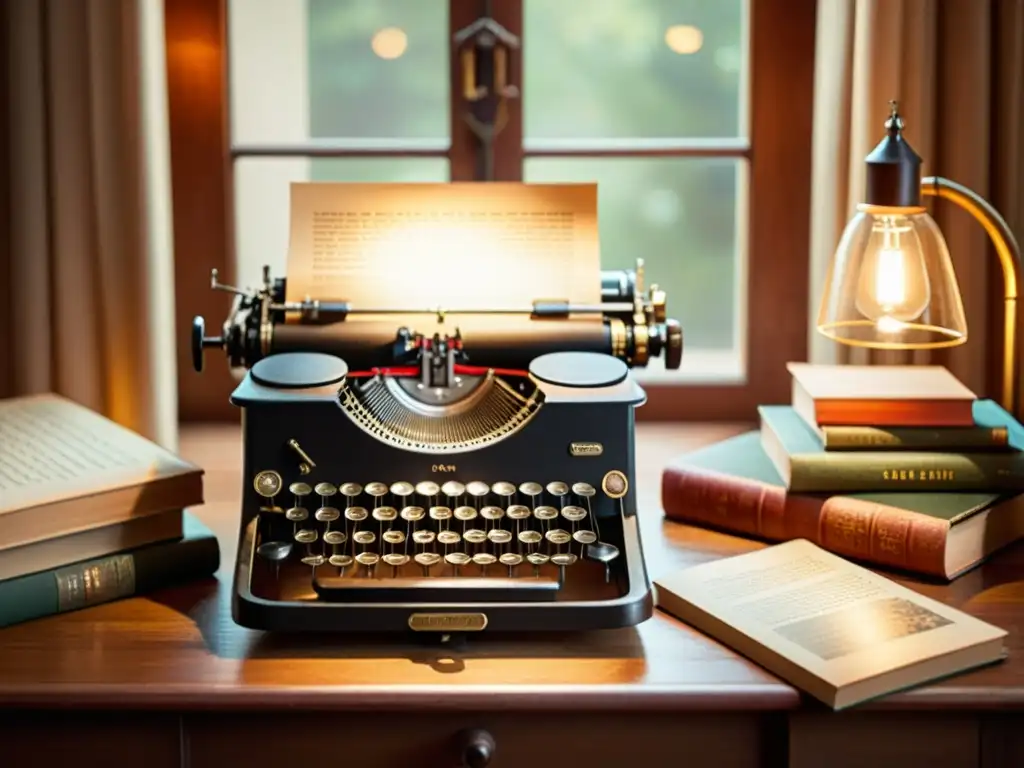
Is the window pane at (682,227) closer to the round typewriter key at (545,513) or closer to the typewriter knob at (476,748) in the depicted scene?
the round typewriter key at (545,513)

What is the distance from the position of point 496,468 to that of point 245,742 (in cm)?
39

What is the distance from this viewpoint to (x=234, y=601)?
4.89 ft

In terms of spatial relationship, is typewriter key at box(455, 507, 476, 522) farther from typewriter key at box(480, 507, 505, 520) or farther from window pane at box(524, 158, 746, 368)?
window pane at box(524, 158, 746, 368)

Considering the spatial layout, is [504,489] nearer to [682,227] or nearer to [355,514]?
[355,514]

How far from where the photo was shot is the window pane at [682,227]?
2451mm

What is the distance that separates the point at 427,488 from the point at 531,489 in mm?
111

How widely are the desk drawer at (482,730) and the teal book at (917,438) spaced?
0.46 m

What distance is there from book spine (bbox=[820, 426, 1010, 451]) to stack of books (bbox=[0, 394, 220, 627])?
75cm

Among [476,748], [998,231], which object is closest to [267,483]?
[476,748]

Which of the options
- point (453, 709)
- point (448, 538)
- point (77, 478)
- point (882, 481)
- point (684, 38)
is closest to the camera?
point (453, 709)

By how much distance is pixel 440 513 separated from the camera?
1570 mm

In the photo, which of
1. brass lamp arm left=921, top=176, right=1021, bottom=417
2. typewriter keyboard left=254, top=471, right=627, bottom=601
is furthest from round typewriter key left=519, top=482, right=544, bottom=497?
brass lamp arm left=921, top=176, right=1021, bottom=417

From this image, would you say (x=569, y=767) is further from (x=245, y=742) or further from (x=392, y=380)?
(x=392, y=380)

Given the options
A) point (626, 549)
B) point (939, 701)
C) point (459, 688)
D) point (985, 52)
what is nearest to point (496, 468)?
point (626, 549)
